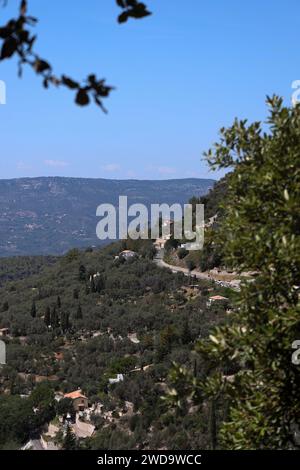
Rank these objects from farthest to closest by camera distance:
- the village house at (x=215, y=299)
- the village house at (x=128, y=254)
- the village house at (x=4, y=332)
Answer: the village house at (x=128, y=254) < the village house at (x=4, y=332) < the village house at (x=215, y=299)

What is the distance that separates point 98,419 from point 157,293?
2180cm

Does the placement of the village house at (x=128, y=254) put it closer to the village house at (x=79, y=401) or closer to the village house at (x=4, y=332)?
the village house at (x=4, y=332)

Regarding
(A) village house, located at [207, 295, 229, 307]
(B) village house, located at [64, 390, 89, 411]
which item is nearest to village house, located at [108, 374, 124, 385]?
(B) village house, located at [64, 390, 89, 411]

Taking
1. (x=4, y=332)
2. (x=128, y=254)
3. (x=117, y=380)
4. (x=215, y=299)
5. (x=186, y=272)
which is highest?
(x=128, y=254)

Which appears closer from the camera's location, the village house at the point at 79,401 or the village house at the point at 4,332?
the village house at the point at 79,401

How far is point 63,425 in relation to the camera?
31.7m

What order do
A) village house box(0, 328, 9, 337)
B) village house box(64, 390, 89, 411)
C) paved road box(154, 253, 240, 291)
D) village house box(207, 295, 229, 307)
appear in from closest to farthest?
village house box(64, 390, 89, 411)
village house box(207, 295, 229, 307)
village house box(0, 328, 9, 337)
paved road box(154, 253, 240, 291)

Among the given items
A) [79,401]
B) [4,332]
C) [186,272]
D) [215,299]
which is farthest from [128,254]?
[79,401]

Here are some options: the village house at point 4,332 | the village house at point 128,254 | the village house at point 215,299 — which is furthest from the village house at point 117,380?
the village house at point 128,254

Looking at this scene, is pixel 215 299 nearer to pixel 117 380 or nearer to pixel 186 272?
pixel 186 272

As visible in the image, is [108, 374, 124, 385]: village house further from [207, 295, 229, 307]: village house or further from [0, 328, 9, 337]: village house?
[0, 328, 9, 337]: village house
